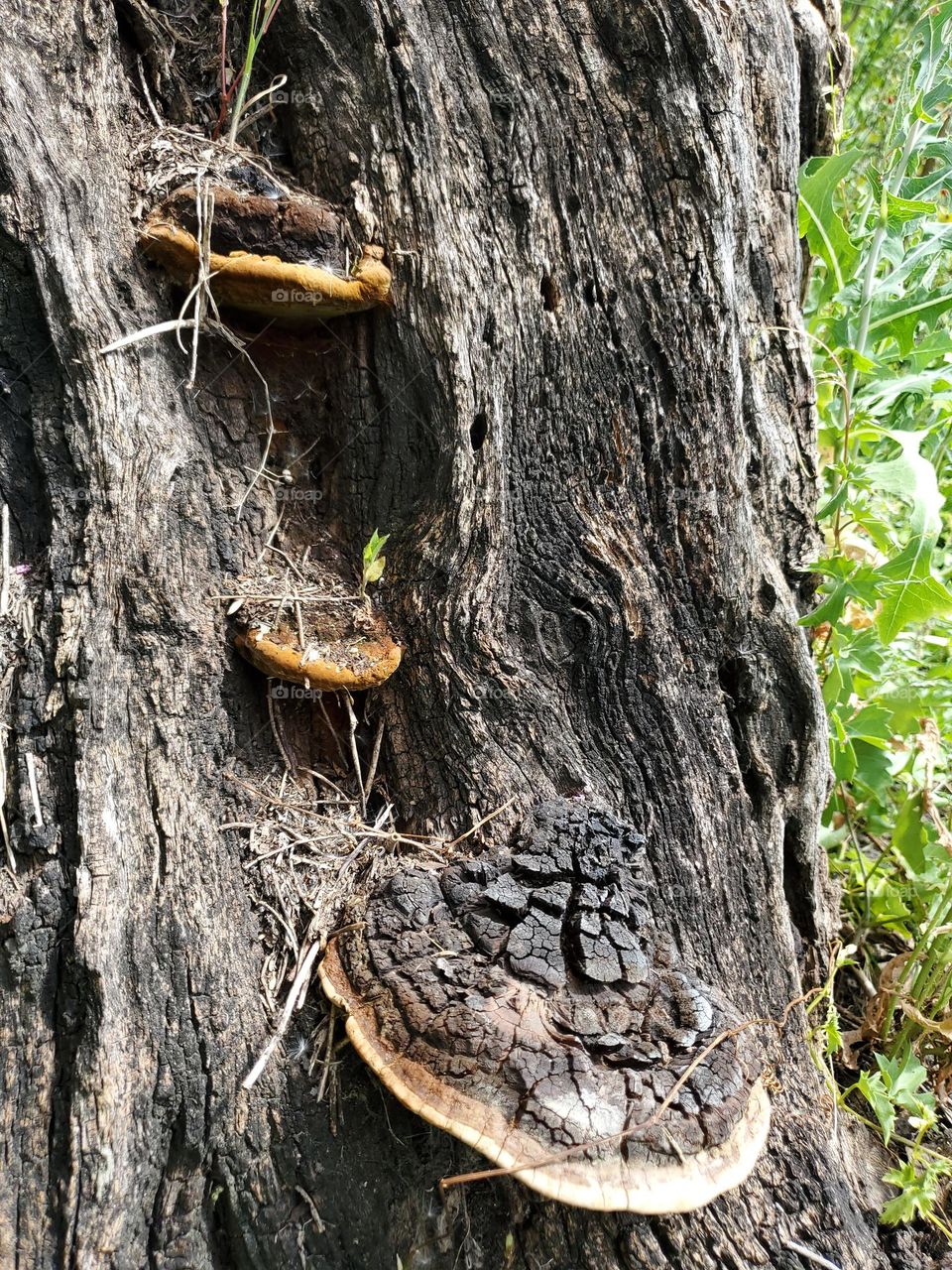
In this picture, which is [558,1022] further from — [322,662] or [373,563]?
[373,563]

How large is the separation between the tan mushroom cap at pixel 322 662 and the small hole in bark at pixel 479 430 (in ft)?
2.04

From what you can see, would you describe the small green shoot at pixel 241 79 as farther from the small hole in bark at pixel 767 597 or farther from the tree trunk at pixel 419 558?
the small hole in bark at pixel 767 597

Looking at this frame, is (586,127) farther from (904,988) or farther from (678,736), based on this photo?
(904,988)

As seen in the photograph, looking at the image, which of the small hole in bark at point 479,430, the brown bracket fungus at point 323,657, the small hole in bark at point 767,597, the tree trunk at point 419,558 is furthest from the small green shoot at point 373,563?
the small hole in bark at point 767,597

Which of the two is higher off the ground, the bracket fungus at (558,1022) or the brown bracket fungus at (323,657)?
the brown bracket fungus at (323,657)

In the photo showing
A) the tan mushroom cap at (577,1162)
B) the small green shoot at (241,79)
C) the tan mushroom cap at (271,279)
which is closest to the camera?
the tan mushroom cap at (577,1162)

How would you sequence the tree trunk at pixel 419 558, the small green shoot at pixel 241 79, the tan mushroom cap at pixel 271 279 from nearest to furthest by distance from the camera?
the tree trunk at pixel 419 558 < the tan mushroom cap at pixel 271 279 < the small green shoot at pixel 241 79

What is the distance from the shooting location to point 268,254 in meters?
2.15

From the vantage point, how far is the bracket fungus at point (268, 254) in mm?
2066

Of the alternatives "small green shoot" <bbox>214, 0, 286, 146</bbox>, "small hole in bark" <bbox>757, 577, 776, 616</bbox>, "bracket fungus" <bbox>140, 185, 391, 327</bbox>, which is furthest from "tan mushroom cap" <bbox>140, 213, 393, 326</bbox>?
"small hole in bark" <bbox>757, 577, 776, 616</bbox>

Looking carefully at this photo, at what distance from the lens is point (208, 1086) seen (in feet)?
6.32

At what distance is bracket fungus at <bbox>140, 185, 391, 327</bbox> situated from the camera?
2.07 metres

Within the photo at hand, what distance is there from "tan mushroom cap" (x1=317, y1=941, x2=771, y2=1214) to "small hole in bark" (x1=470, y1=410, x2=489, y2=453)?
5.13 ft

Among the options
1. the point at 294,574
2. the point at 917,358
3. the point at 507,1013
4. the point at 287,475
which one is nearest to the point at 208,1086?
the point at 507,1013
